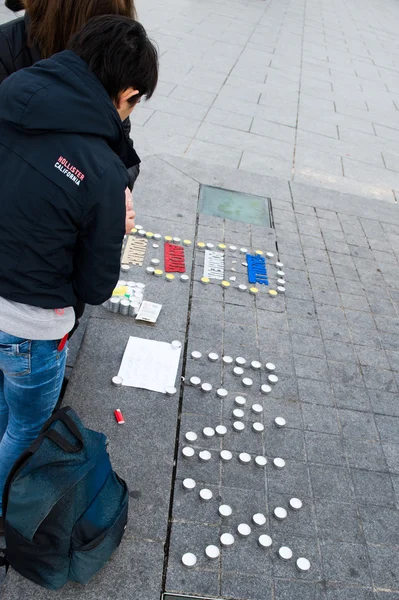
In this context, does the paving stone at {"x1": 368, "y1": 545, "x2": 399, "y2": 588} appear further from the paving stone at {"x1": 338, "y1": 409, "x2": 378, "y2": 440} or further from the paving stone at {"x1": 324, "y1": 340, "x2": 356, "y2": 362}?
the paving stone at {"x1": 324, "y1": 340, "x2": 356, "y2": 362}

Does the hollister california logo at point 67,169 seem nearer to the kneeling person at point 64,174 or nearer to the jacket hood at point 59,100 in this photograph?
the kneeling person at point 64,174

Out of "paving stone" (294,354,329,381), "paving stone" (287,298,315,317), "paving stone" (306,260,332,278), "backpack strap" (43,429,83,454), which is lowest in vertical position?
"paving stone" (306,260,332,278)

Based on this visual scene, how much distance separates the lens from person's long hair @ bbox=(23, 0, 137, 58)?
8.57 feet

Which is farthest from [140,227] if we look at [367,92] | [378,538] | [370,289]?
[367,92]

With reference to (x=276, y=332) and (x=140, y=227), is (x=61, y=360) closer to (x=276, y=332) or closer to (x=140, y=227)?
(x=276, y=332)

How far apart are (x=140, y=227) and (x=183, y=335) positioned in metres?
1.64

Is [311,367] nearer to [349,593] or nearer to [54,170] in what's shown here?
[349,593]

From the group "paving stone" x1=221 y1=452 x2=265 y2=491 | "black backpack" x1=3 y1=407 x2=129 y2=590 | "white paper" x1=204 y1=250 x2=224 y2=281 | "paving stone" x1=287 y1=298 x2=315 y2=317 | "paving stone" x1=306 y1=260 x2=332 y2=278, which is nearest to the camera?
"black backpack" x1=3 y1=407 x2=129 y2=590

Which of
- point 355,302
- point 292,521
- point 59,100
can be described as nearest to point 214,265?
point 355,302

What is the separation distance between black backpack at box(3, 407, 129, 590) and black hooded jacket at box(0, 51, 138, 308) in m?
0.66

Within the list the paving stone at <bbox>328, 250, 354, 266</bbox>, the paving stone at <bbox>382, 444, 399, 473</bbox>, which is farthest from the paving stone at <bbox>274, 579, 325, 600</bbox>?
the paving stone at <bbox>328, 250, 354, 266</bbox>

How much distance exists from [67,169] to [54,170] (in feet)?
0.15

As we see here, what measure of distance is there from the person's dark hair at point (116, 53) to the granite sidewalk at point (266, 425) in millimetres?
2179

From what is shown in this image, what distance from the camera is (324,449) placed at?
367 cm
